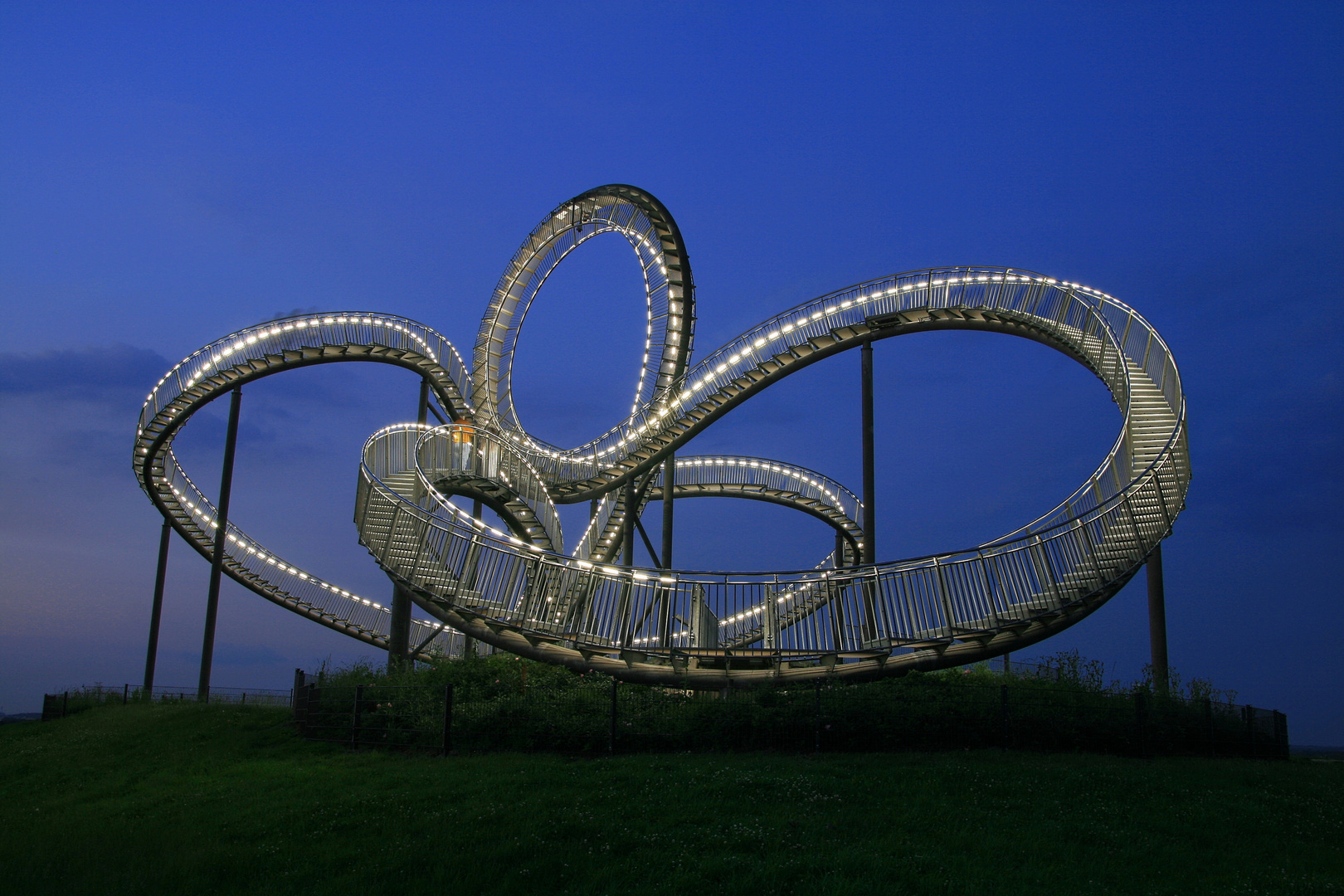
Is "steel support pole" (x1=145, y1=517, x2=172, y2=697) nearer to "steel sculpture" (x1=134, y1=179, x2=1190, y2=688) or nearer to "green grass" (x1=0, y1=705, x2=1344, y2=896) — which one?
"steel sculpture" (x1=134, y1=179, x2=1190, y2=688)

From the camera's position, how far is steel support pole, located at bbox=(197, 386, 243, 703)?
26234mm

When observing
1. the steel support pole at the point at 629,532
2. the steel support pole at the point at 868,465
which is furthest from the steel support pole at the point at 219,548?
the steel support pole at the point at 868,465

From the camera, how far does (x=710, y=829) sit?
377 inches

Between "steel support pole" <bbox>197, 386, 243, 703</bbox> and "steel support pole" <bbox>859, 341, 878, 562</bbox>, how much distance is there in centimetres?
1830

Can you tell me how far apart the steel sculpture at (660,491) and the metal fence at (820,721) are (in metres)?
1.19

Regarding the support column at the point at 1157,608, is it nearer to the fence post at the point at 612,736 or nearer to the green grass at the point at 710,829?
the green grass at the point at 710,829

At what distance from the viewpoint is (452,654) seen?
2908 centimetres

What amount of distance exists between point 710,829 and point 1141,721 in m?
7.60

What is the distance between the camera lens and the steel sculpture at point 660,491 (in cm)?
1502

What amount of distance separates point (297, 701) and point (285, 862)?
8.82m

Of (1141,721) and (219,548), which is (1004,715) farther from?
(219,548)

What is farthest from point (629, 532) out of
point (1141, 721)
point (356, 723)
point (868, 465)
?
point (1141, 721)

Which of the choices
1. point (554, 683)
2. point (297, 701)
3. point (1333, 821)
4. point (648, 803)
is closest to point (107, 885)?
point (648, 803)

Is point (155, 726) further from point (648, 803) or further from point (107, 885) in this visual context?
point (648, 803)
